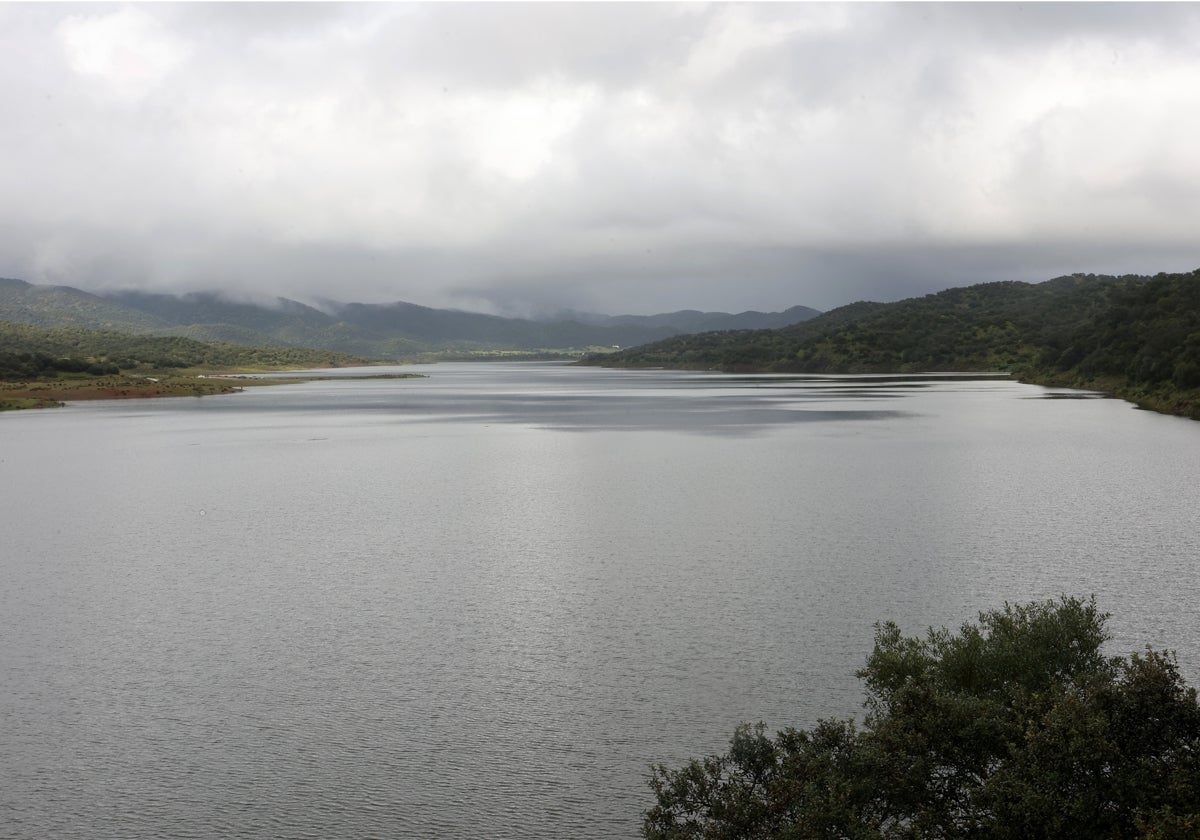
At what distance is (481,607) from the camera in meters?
27.6

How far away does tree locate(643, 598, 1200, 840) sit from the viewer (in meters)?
12.3

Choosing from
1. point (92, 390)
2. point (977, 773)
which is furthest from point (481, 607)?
point (92, 390)

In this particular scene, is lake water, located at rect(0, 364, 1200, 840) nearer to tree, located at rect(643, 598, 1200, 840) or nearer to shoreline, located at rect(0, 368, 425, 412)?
tree, located at rect(643, 598, 1200, 840)

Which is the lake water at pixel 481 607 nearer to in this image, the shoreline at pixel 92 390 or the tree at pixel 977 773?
the tree at pixel 977 773

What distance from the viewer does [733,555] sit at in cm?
3391

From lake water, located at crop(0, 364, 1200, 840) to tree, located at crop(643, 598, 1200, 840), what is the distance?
2.47 meters

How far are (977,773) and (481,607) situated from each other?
641 inches

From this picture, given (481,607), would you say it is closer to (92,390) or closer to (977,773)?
(977,773)

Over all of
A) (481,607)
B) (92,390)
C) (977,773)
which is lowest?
(92,390)

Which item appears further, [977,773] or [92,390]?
[92,390]

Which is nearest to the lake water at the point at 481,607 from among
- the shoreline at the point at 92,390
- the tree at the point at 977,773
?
the tree at the point at 977,773

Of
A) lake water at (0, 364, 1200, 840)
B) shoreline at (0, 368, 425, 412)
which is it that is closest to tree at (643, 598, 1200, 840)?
lake water at (0, 364, 1200, 840)

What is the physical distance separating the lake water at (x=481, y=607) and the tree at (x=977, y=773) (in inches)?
97.3

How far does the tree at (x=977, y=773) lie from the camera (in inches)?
484
